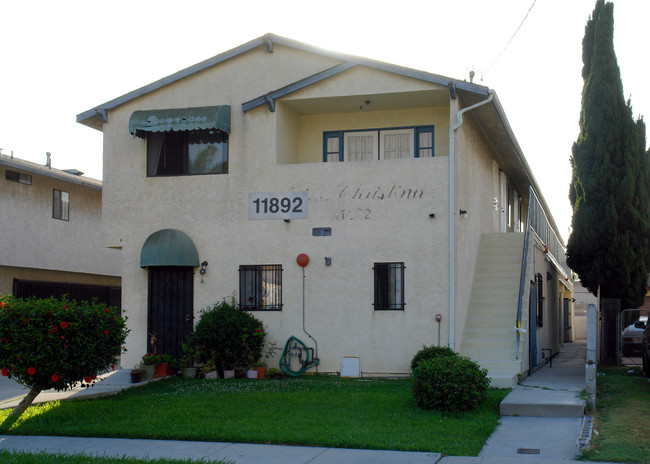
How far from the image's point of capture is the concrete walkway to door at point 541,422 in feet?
29.3

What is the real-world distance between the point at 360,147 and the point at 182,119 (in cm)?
403

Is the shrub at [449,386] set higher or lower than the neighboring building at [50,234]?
lower

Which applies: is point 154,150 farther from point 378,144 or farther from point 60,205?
point 60,205

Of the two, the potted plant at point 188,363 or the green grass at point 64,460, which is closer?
the green grass at point 64,460

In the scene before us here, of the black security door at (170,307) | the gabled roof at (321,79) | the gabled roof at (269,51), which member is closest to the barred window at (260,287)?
the black security door at (170,307)

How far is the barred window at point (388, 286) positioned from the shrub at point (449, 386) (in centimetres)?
400

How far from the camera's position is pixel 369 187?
613 inches

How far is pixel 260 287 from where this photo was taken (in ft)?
52.8

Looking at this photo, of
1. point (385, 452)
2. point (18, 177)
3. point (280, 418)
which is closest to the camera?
point (385, 452)

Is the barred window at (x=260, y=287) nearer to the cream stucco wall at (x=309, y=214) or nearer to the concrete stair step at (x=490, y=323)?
the cream stucco wall at (x=309, y=214)

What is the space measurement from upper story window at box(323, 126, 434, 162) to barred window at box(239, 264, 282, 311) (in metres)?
2.99

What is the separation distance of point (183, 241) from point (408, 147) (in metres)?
5.42

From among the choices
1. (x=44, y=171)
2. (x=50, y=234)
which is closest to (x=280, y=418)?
(x=44, y=171)

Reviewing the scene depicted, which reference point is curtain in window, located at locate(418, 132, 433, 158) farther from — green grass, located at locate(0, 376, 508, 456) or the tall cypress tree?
green grass, located at locate(0, 376, 508, 456)
